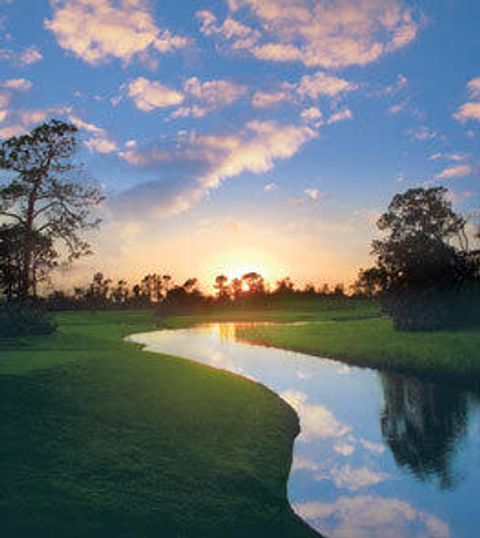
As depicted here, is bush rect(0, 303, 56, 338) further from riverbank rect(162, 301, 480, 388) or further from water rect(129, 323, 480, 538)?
riverbank rect(162, 301, 480, 388)

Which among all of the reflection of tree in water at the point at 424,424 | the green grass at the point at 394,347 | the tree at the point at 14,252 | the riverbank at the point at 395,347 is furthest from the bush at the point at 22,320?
the reflection of tree in water at the point at 424,424

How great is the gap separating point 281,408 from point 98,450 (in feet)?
42.4

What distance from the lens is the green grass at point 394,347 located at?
1567 inches

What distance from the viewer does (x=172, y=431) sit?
20500 millimetres

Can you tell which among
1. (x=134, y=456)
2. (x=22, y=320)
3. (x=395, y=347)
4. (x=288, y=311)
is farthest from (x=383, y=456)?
(x=288, y=311)

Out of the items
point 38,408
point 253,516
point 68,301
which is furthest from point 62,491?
point 68,301

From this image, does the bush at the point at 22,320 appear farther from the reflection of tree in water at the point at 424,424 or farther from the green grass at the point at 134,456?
the reflection of tree in water at the point at 424,424

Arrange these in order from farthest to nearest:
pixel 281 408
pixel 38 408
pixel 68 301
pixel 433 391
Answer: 1. pixel 68 301
2. pixel 433 391
3. pixel 281 408
4. pixel 38 408

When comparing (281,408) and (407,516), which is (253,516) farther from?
(281,408)

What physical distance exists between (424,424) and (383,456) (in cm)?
642

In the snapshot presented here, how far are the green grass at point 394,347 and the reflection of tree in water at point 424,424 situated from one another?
3275 mm

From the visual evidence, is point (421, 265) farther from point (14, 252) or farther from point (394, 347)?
point (14, 252)

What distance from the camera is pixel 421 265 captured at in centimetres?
5853

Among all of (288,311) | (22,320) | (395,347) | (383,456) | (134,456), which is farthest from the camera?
(288,311)
